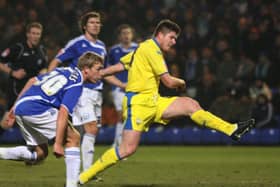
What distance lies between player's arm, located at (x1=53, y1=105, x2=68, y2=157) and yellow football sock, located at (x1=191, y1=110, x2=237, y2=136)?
1811mm

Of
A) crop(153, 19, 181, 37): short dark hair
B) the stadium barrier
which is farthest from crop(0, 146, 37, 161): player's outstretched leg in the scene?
the stadium barrier

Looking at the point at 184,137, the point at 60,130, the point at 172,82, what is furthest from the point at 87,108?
the point at 184,137

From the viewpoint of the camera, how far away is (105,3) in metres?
23.2

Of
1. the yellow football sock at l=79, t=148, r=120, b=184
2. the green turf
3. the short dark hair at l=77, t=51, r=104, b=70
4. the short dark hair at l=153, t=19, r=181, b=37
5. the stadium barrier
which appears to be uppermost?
the short dark hair at l=153, t=19, r=181, b=37

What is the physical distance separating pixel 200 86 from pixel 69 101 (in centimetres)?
1146

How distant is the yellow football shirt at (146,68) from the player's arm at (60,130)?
139cm

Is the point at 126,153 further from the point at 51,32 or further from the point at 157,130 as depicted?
the point at 51,32

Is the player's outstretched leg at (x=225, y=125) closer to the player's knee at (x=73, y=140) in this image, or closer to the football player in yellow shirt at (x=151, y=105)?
the football player in yellow shirt at (x=151, y=105)

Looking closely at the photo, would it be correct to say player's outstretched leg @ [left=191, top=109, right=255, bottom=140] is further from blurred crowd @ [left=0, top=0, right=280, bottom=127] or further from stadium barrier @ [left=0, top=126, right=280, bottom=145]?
stadium barrier @ [left=0, top=126, right=280, bottom=145]

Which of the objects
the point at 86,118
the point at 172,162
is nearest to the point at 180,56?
the point at 172,162

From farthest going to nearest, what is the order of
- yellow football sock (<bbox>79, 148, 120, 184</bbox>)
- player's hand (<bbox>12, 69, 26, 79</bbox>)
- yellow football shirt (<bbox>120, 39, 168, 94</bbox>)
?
player's hand (<bbox>12, 69, 26, 79</bbox>) → yellow football shirt (<bbox>120, 39, 168, 94</bbox>) → yellow football sock (<bbox>79, 148, 120, 184</bbox>)

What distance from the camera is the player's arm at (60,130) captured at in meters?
8.36

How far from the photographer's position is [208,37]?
21.3 m

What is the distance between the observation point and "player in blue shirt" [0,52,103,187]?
28.2 feet
